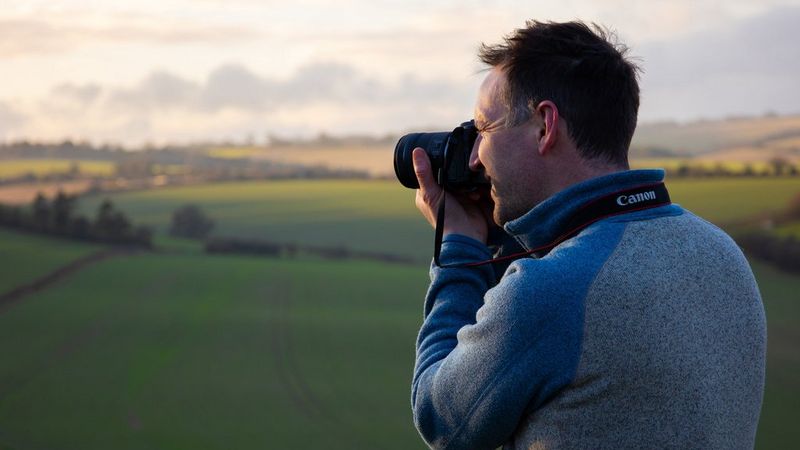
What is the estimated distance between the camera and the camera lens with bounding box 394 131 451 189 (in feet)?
8.01

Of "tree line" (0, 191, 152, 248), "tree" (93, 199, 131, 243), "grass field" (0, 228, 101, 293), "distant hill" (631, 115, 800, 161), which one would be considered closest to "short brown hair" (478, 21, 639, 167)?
"grass field" (0, 228, 101, 293)

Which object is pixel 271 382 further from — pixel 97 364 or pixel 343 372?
pixel 97 364

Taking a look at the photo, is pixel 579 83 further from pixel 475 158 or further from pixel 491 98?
pixel 475 158

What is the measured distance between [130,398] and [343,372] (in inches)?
101

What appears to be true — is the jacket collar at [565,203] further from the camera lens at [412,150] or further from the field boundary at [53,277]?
the field boundary at [53,277]

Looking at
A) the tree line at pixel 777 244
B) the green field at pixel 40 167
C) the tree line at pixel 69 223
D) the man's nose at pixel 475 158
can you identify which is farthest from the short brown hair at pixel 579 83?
the green field at pixel 40 167

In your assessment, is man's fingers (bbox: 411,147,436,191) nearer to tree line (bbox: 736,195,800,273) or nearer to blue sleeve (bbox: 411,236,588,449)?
blue sleeve (bbox: 411,236,588,449)

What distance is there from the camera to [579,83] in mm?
1985

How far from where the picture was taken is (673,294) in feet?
6.17

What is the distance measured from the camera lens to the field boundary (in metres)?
11.9

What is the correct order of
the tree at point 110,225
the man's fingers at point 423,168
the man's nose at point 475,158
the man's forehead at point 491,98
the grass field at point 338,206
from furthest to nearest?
the grass field at point 338,206 → the tree at point 110,225 → the man's fingers at point 423,168 → the man's nose at point 475,158 → the man's forehead at point 491,98

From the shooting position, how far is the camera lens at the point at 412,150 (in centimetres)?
244

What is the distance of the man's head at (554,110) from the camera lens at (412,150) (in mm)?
349

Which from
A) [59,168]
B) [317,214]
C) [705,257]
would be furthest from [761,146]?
[705,257]
